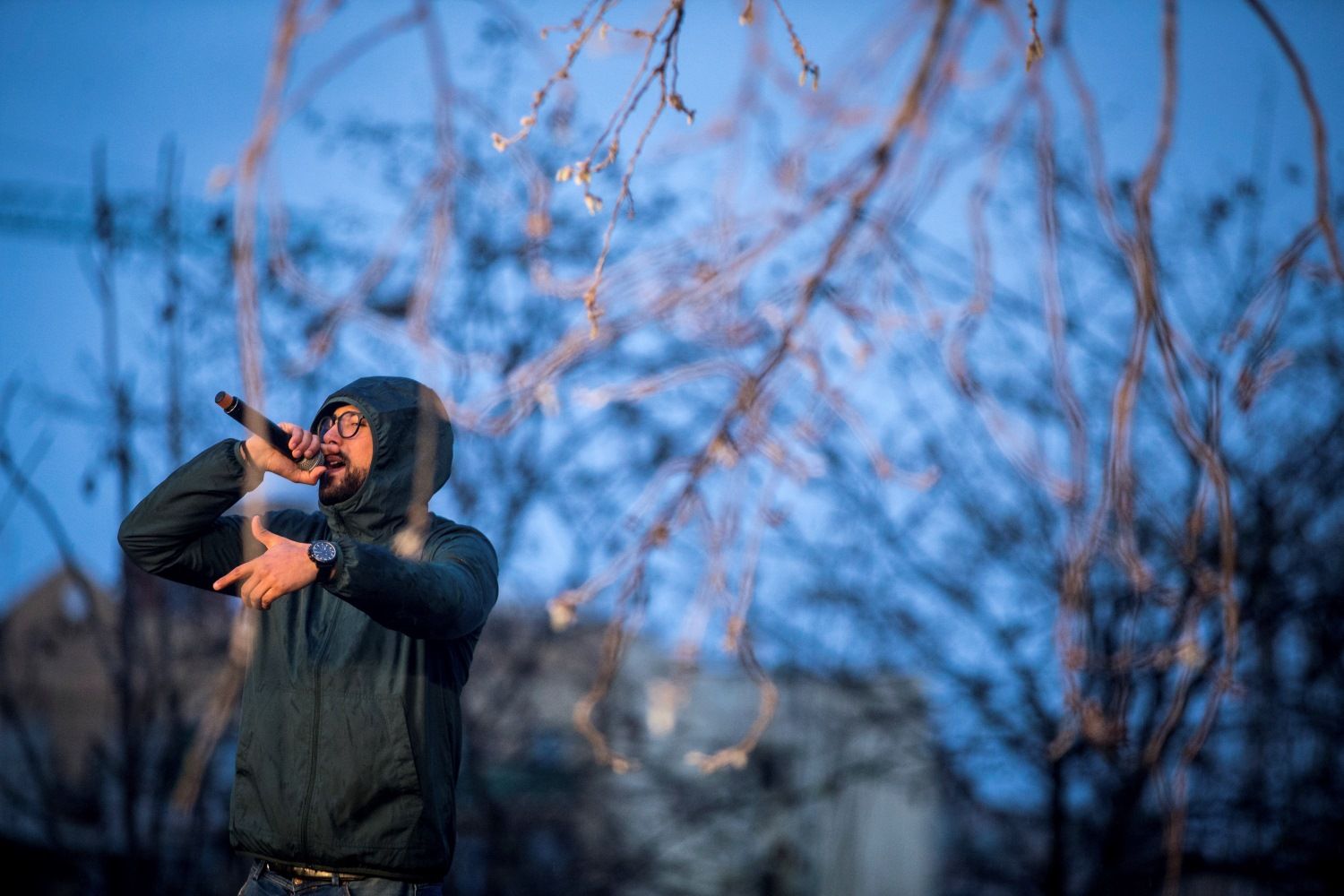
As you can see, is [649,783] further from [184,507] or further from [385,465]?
[184,507]

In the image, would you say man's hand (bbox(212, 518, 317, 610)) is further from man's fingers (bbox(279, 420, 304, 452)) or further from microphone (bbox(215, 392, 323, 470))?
man's fingers (bbox(279, 420, 304, 452))

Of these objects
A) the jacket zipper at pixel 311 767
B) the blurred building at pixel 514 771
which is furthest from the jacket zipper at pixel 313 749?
the blurred building at pixel 514 771

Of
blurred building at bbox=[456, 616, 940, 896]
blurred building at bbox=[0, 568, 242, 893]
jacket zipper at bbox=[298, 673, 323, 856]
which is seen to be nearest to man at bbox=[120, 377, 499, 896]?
jacket zipper at bbox=[298, 673, 323, 856]

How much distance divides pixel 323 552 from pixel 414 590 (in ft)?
0.55

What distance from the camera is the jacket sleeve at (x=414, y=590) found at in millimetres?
1981

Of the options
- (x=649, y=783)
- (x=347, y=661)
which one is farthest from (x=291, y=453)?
(x=649, y=783)

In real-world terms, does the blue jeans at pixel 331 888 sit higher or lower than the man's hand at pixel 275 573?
lower

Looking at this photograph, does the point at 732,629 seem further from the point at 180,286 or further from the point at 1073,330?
the point at 1073,330

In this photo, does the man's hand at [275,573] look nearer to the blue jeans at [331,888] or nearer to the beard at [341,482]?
the beard at [341,482]

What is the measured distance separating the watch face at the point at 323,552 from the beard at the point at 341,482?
49 centimetres

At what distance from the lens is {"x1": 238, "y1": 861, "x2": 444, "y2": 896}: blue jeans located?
7.40ft

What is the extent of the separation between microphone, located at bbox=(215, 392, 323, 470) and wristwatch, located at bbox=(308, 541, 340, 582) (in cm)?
25

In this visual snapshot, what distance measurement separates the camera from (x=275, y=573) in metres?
1.91

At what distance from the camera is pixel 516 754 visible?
9.95m
